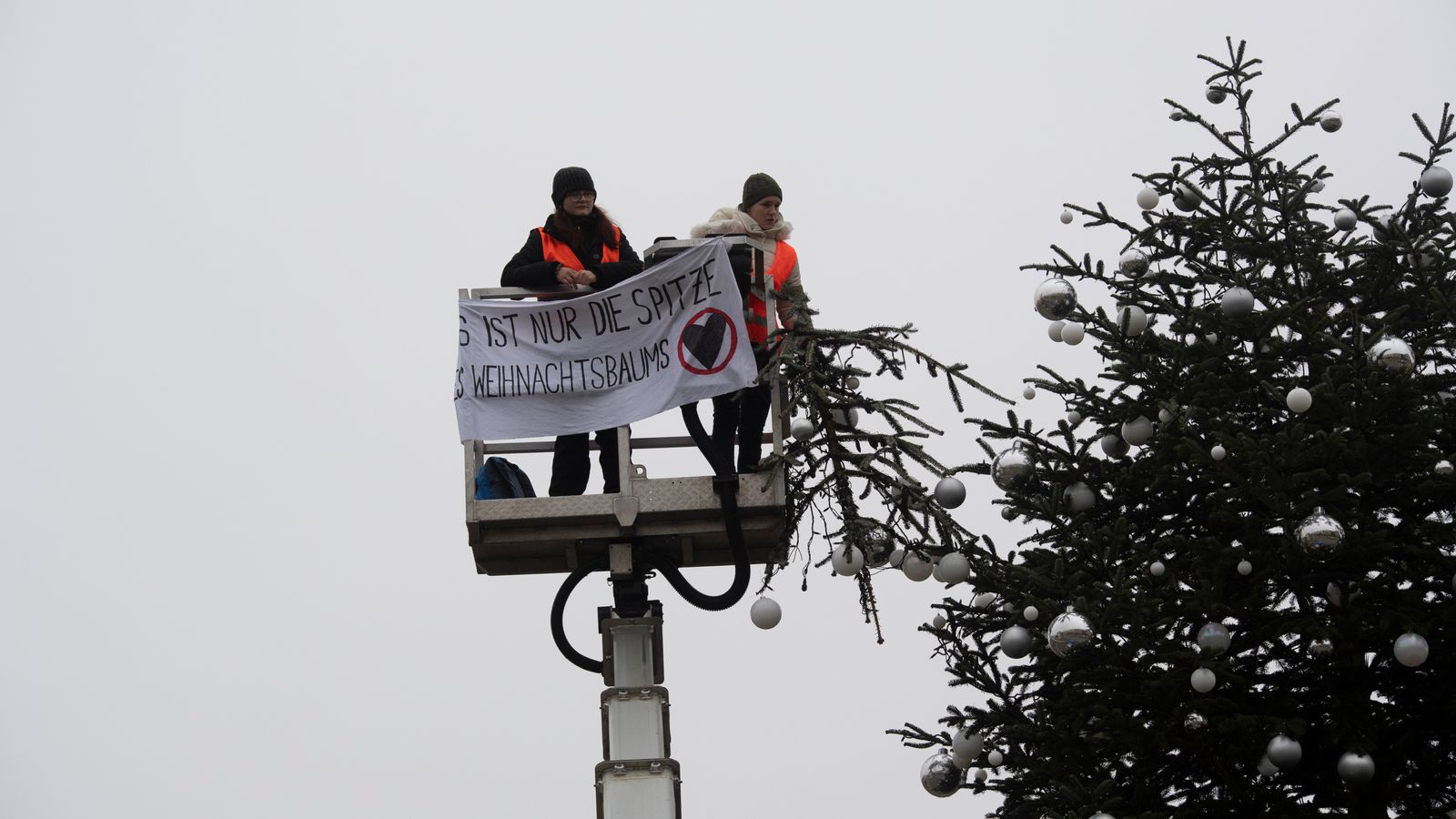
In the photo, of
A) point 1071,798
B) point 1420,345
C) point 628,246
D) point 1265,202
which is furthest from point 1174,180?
point 1071,798

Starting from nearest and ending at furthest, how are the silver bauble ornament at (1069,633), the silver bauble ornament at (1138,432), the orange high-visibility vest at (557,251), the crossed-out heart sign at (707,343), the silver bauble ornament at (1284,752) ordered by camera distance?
1. the silver bauble ornament at (1284,752)
2. the silver bauble ornament at (1069,633)
3. the silver bauble ornament at (1138,432)
4. the crossed-out heart sign at (707,343)
5. the orange high-visibility vest at (557,251)

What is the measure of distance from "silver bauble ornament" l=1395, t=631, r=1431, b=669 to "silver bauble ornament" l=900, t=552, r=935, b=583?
2.69m

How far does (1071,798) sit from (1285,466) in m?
1.93

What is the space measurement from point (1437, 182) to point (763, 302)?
370 cm

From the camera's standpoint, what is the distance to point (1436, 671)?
11.2m

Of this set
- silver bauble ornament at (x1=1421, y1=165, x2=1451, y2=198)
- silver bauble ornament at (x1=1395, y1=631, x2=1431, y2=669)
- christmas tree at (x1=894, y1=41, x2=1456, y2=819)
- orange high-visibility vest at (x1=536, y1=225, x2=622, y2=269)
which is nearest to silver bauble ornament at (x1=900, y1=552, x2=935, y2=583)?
christmas tree at (x1=894, y1=41, x2=1456, y2=819)

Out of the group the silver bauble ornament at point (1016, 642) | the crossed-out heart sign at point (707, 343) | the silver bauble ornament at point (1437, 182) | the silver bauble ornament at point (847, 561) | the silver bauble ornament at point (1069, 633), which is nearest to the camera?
the silver bauble ornament at point (1069, 633)

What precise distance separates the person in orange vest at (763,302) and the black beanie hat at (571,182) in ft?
2.30

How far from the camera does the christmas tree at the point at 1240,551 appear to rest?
1105 centimetres

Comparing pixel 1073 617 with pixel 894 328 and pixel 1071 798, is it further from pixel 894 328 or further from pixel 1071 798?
pixel 894 328

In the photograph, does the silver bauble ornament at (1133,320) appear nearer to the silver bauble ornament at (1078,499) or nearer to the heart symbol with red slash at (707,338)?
the silver bauble ornament at (1078,499)

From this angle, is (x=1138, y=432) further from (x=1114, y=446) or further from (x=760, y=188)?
(x=760, y=188)

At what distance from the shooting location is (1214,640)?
1094 cm

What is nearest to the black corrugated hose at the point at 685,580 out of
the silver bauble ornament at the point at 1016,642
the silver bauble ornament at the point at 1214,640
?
the silver bauble ornament at the point at 1016,642
